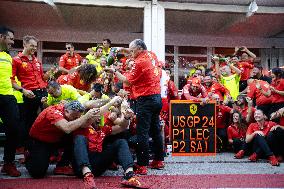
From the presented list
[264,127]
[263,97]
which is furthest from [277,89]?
[264,127]

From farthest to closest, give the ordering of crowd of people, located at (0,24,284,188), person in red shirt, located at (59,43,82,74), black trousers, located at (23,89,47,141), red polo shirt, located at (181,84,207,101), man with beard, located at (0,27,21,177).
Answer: person in red shirt, located at (59,43,82,74) → red polo shirt, located at (181,84,207,101) → black trousers, located at (23,89,47,141) → man with beard, located at (0,27,21,177) → crowd of people, located at (0,24,284,188)

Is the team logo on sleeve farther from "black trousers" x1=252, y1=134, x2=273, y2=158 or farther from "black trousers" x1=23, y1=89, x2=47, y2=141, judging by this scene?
"black trousers" x1=252, y1=134, x2=273, y2=158

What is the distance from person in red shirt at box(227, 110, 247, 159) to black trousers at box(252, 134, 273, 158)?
704 mm

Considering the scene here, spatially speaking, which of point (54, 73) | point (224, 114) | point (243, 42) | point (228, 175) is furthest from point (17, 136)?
point (243, 42)

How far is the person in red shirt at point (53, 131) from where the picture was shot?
4.38 metres

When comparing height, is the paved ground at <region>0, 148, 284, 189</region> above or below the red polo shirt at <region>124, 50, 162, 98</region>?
below

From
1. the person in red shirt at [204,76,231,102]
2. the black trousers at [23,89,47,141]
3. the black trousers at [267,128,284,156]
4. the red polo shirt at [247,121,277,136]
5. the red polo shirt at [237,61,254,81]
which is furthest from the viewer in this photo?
the red polo shirt at [237,61,254,81]

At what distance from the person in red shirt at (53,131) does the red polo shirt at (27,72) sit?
145cm

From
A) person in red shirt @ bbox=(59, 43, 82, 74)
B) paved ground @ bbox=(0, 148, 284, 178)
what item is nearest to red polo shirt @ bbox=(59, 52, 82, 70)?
person in red shirt @ bbox=(59, 43, 82, 74)

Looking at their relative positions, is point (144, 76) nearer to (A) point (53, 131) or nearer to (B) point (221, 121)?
(A) point (53, 131)

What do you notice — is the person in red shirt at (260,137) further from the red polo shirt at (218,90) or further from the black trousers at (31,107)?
the black trousers at (31,107)

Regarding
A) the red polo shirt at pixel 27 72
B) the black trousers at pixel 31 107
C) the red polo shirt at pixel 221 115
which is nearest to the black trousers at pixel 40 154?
the black trousers at pixel 31 107

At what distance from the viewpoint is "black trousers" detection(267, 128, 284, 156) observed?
6.50 m

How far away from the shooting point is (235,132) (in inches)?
298
